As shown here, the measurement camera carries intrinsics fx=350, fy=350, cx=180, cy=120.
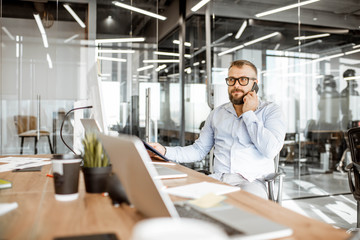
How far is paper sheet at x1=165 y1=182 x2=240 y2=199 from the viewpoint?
1.24 m

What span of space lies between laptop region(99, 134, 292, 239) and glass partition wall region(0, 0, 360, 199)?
4429 mm

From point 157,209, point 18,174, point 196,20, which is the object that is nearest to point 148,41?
point 196,20

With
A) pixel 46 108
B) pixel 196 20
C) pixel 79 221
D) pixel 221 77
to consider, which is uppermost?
pixel 196 20

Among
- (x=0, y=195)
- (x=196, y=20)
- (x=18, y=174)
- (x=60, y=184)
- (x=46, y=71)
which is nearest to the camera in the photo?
(x=60, y=184)

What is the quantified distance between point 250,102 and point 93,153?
1.45m

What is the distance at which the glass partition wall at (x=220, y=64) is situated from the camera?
5.42 metres

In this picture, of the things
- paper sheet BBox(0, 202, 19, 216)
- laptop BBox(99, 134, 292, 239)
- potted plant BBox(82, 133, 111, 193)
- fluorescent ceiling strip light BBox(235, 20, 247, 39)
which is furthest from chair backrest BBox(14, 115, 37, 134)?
laptop BBox(99, 134, 292, 239)

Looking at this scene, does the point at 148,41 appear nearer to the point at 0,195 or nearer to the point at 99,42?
the point at 99,42

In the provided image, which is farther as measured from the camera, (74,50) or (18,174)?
(74,50)

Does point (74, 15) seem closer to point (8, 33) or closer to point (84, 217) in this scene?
point (8, 33)

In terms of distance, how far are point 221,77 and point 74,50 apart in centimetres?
242

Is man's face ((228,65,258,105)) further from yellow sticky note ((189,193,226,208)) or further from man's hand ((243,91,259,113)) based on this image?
yellow sticky note ((189,193,226,208))

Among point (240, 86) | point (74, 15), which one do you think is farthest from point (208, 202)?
point (74, 15)

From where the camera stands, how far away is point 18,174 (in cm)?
178
